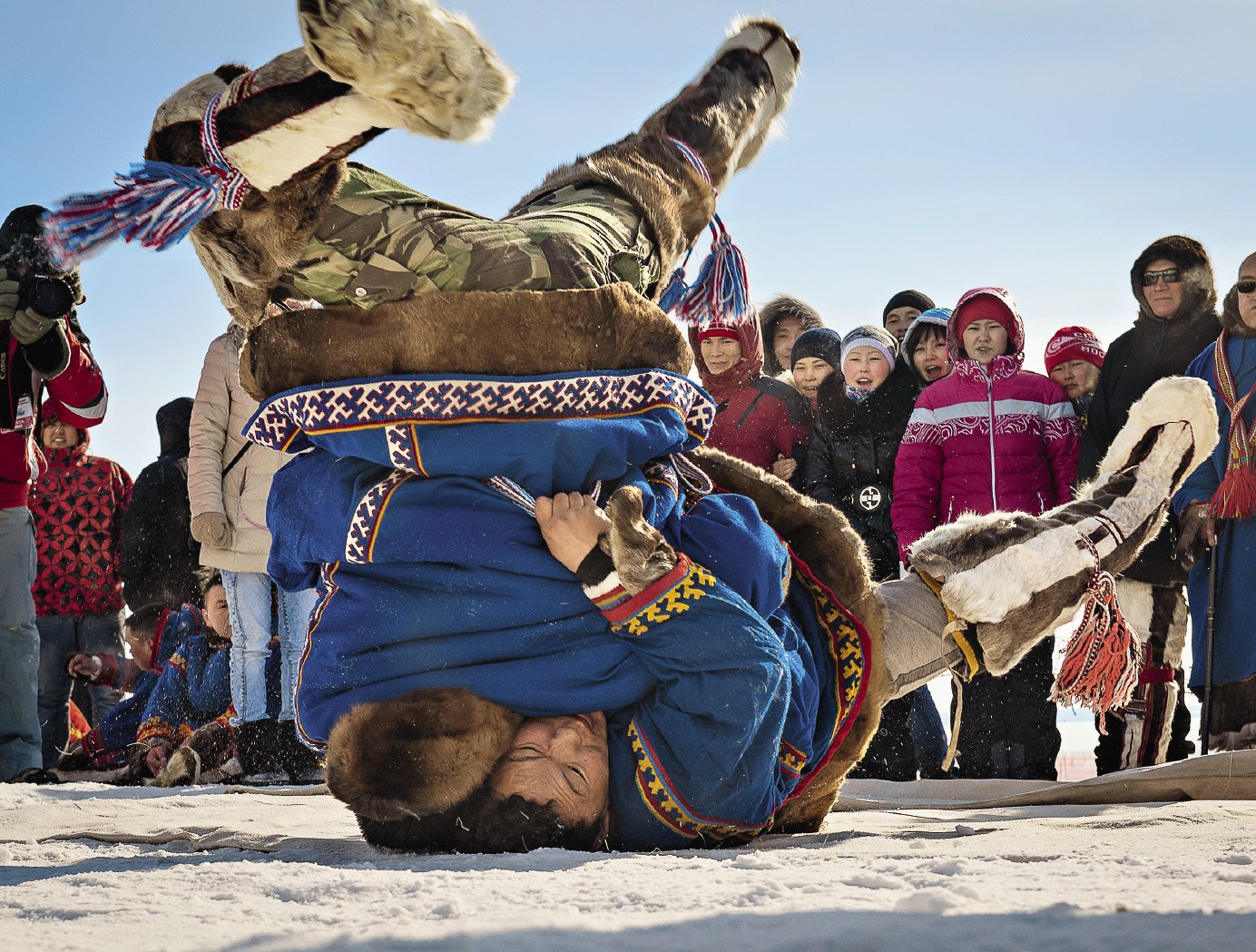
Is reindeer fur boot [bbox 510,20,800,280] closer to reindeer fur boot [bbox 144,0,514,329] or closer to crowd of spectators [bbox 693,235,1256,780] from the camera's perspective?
reindeer fur boot [bbox 144,0,514,329]

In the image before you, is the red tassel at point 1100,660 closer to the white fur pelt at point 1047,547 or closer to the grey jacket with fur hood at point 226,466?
the white fur pelt at point 1047,547

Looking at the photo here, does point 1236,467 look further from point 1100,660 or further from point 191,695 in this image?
point 191,695

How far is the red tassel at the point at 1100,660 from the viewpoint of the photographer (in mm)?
3031

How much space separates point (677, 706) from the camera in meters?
2.25

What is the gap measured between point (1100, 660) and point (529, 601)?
1510 mm

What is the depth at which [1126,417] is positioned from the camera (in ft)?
15.4

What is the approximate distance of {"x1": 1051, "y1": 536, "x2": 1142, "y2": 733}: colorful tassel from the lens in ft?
9.95

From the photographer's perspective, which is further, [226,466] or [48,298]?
[226,466]

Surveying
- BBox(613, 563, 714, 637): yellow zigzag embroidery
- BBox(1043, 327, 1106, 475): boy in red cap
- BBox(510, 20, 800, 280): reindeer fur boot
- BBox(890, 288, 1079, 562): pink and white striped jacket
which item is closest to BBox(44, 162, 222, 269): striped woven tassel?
BBox(510, 20, 800, 280): reindeer fur boot

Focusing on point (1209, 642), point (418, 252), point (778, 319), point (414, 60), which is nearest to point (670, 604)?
→ point (418, 252)

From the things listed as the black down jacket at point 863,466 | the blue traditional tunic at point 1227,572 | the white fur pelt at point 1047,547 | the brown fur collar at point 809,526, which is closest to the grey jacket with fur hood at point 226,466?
the black down jacket at point 863,466

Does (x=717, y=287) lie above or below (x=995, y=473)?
above

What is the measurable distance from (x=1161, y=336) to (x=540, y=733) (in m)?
3.78

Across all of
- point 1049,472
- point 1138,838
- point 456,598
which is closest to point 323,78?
point 456,598
